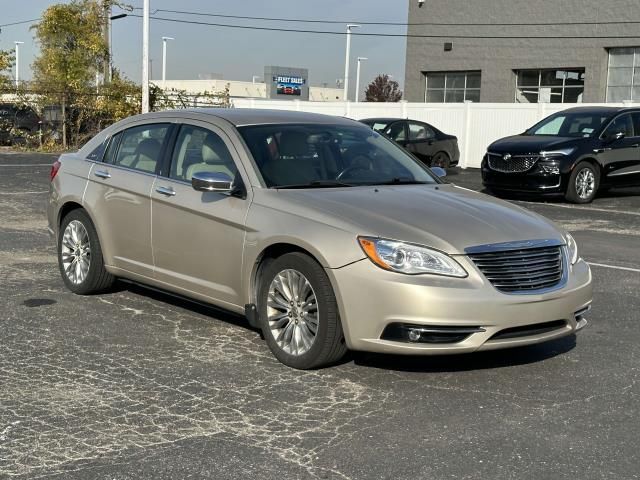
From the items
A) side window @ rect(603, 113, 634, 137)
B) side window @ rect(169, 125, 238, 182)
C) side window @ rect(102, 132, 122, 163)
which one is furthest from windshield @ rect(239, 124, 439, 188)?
side window @ rect(603, 113, 634, 137)

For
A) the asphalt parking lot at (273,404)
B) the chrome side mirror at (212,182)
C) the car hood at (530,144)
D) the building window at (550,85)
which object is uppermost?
the building window at (550,85)

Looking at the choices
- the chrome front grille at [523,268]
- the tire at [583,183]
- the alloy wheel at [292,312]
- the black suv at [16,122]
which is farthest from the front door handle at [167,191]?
the black suv at [16,122]

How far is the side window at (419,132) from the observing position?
73.4 feet

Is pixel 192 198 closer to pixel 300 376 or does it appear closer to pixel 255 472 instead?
pixel 300 376

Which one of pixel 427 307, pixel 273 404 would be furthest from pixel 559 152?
pixel 273 404

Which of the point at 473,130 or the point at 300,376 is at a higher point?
the point at 473,130

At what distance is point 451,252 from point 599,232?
8094 mm

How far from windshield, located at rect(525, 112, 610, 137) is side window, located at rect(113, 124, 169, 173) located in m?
11.3

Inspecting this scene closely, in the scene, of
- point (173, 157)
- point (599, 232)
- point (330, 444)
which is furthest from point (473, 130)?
point (330, 444)

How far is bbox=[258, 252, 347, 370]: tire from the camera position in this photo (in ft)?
17.4

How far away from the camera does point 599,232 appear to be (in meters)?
12.6

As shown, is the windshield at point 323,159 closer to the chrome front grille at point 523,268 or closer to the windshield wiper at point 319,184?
the windshield wiper at point 319,184

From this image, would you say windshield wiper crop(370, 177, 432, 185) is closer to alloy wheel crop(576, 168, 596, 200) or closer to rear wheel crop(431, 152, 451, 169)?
alloy wheel crop(576, 168, 596, 200)

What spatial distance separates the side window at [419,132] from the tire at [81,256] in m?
15.5
